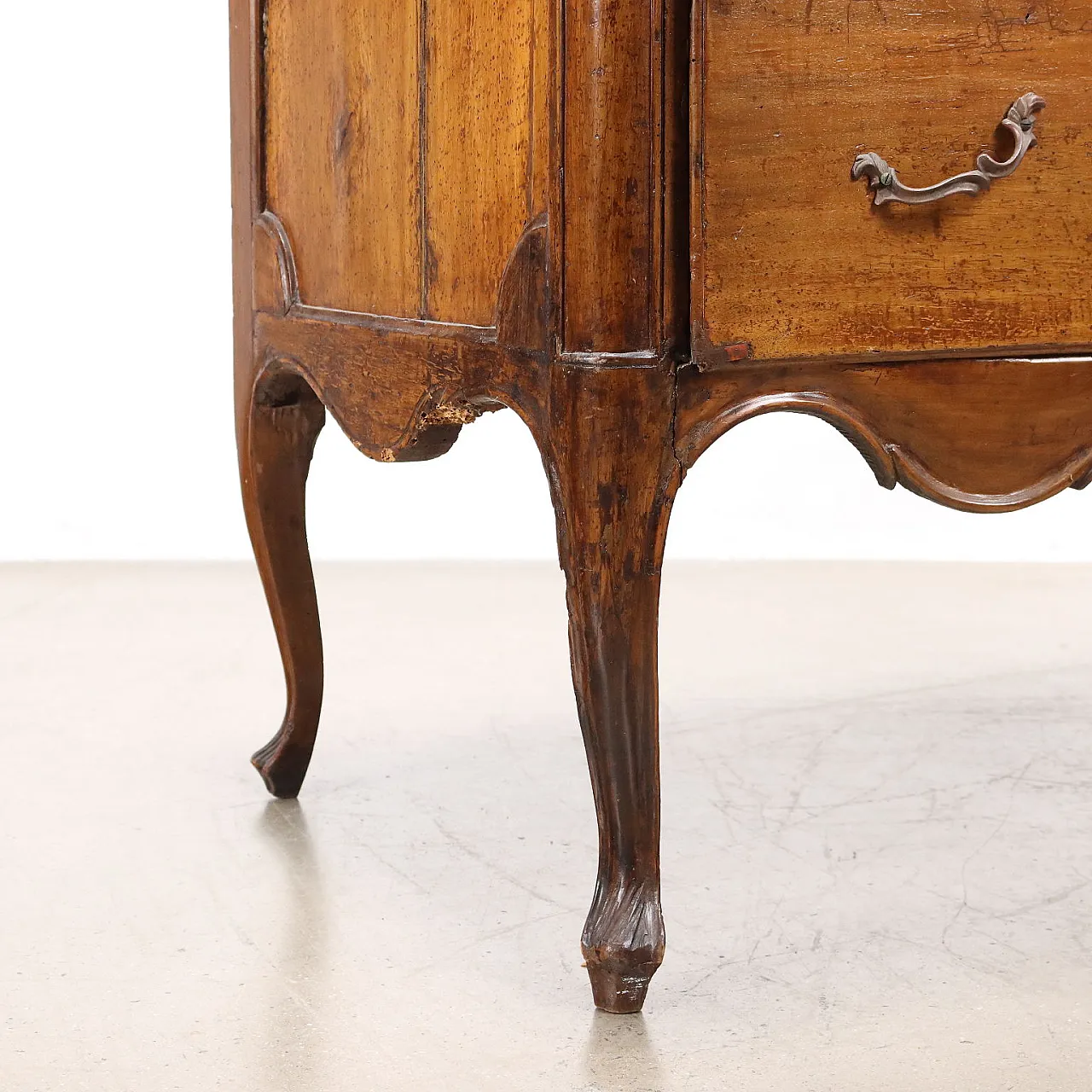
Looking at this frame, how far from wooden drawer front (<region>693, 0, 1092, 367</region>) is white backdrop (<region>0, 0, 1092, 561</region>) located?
→ 78.0 inches

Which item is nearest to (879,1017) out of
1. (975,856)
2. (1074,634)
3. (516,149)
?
(975,856)

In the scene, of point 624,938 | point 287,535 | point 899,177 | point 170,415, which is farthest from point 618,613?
point 170,415

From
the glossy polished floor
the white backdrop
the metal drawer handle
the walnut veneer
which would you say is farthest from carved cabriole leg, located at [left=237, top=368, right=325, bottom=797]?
the white backdrop

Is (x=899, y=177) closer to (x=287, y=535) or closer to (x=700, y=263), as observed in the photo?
(x=700, y=263)

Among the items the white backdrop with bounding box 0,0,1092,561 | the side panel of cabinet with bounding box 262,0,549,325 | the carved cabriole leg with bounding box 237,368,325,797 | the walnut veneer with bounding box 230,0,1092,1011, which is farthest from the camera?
the white backdrop with bounding box 0,0,1092,561

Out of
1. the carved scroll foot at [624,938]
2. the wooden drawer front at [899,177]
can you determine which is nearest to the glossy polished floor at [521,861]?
the carved scroll foot at [624,938]

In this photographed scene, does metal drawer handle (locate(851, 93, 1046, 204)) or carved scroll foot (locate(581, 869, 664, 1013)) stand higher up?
metal drawer handle (locate(851, 93, 1046, 204))

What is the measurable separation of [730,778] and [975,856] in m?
0.30

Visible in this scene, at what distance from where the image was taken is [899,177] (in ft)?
3.86

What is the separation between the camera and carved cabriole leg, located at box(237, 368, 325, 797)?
1709mm

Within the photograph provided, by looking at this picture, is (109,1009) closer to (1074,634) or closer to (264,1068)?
(264,1068)

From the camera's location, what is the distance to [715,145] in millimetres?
1124

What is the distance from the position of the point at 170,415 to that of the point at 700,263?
2.21 metres

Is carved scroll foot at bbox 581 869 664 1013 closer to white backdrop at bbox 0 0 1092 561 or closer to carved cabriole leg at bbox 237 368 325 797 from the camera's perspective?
carved cabriole leg at bbox 237 368 325 797
